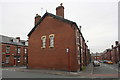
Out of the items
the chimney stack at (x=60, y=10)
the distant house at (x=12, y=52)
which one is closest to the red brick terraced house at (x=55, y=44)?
the chimney stack at (x=60, y=10)

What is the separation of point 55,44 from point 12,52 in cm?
2004

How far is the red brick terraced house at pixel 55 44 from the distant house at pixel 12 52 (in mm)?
12534

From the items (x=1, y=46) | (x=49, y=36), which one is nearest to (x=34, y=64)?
(x=49, y=36)

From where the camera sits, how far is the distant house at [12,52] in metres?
34.3

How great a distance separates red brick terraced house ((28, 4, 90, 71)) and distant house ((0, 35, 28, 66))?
12534 millimetres

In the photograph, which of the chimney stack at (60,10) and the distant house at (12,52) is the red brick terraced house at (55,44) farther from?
the distant house at (12,52)

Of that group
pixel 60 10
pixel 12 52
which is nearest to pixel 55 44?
pixel 60 10

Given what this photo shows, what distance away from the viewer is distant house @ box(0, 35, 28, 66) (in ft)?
113

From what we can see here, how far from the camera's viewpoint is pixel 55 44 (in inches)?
838

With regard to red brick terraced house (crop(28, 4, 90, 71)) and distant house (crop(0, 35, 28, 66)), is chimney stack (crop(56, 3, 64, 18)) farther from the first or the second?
distant house (crop(0, 35, 28, 66))

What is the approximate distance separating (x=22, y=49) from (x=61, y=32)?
23.6 metres

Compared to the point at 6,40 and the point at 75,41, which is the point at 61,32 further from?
the point at 6,40

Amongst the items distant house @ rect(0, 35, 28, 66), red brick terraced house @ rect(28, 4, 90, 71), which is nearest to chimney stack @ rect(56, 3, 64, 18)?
red brick terraced house @ rect(28, 4, 90, 71)

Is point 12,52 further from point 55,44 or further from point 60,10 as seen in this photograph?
point 60,10
